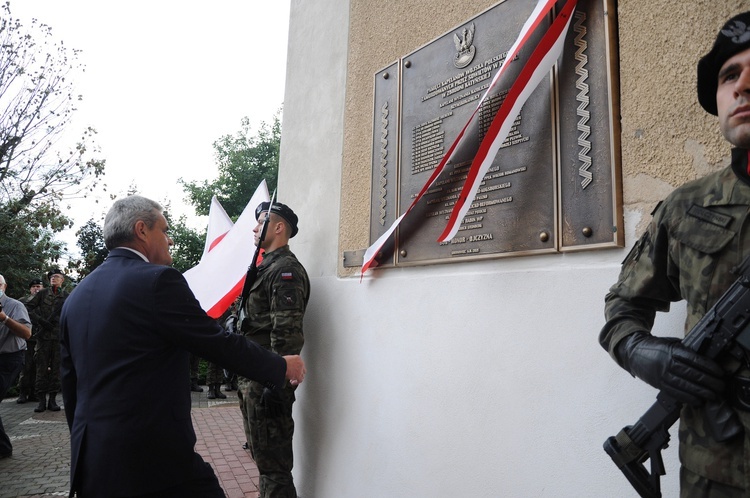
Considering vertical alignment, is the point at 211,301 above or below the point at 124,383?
above

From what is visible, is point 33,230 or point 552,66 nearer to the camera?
point 552,66

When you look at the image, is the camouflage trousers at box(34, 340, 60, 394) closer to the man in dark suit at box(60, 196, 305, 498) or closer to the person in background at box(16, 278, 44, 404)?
the person in background at box(16, 278, 44, 404)

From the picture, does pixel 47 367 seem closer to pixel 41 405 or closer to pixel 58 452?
pixel 41 405

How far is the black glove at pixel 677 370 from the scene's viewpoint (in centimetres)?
109

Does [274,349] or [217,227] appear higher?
[217,227]

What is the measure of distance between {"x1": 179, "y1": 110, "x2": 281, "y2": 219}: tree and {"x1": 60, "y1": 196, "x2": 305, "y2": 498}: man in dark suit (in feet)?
74.8

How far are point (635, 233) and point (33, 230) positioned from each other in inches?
558

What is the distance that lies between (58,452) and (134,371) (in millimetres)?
4522

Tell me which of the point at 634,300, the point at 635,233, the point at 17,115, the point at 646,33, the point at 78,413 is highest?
the point at 17,115

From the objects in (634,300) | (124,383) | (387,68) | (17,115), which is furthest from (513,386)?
(17,115)

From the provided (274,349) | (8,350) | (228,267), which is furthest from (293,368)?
(8,350)

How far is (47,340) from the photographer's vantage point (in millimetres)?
8164

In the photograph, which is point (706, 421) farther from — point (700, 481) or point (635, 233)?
point (635, 233)

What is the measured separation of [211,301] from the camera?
4.07 m
